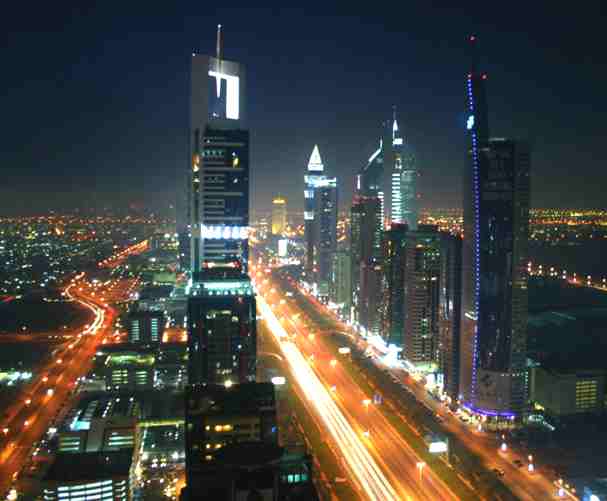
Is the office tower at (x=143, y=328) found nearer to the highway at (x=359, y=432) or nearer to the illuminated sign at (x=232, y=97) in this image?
the highway at (x=359, y=432)

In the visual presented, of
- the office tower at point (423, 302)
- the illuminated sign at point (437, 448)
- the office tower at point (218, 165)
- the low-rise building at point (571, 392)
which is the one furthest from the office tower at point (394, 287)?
the illuminated sign at point (437, 448)

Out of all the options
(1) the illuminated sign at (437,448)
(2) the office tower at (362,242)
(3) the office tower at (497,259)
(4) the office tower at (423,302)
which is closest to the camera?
(1) the illuminated sign at (437,448)

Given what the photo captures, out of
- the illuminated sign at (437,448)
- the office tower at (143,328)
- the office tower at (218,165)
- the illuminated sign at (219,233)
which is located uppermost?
the office tower at (218,165)

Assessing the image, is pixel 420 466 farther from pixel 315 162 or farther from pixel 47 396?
pixel 315 162

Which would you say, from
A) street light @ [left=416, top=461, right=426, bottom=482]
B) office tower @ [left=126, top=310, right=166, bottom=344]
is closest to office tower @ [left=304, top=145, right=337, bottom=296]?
office tower @ [left=126, top=310, right=166, bottom=344]

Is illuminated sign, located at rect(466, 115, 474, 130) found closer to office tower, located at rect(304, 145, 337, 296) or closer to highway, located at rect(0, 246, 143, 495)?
highway, located at rect(0, 246, 143, 495)

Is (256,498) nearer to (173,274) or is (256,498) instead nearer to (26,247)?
(173,274)
